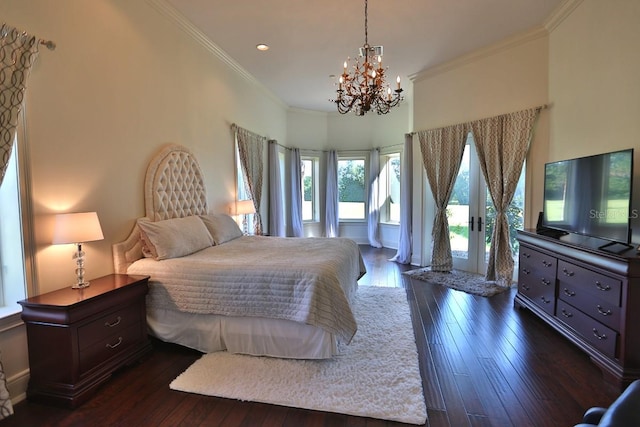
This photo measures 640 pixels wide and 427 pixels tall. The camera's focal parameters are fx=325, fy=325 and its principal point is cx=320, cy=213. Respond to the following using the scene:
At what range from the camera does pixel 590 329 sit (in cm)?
256

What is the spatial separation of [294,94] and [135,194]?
4338mm

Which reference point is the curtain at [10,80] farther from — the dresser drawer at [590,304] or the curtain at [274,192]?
the curtain at [274,192]

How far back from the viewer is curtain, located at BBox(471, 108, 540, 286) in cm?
442

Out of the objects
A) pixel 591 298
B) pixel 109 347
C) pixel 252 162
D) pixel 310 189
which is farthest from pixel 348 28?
pixel 310 189

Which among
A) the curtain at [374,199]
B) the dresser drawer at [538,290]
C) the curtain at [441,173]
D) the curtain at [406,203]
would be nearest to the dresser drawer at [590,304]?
the dresser drawer at [538,290]

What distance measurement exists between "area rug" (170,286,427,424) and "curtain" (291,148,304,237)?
451 cm

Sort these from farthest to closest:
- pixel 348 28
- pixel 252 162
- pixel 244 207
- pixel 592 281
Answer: pixel 252 162 → pixel 244 207 → pixel 348 28 → pixel 592 281

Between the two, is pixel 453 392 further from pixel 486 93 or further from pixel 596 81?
pixel 486 93

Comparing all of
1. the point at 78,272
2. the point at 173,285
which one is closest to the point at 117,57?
the point at 78,272

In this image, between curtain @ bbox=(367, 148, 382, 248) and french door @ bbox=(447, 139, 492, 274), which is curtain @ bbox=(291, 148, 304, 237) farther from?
french door @ bbox=(447, 139, 492, 274)

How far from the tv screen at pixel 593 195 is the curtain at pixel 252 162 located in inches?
164

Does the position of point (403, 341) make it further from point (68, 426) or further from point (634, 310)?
point (68, 426)

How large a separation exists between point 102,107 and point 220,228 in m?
1.81

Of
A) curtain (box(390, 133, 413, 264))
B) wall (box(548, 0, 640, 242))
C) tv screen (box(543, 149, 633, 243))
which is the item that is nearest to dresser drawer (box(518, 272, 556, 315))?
tv screen (box(543, 149, 633, 243))
